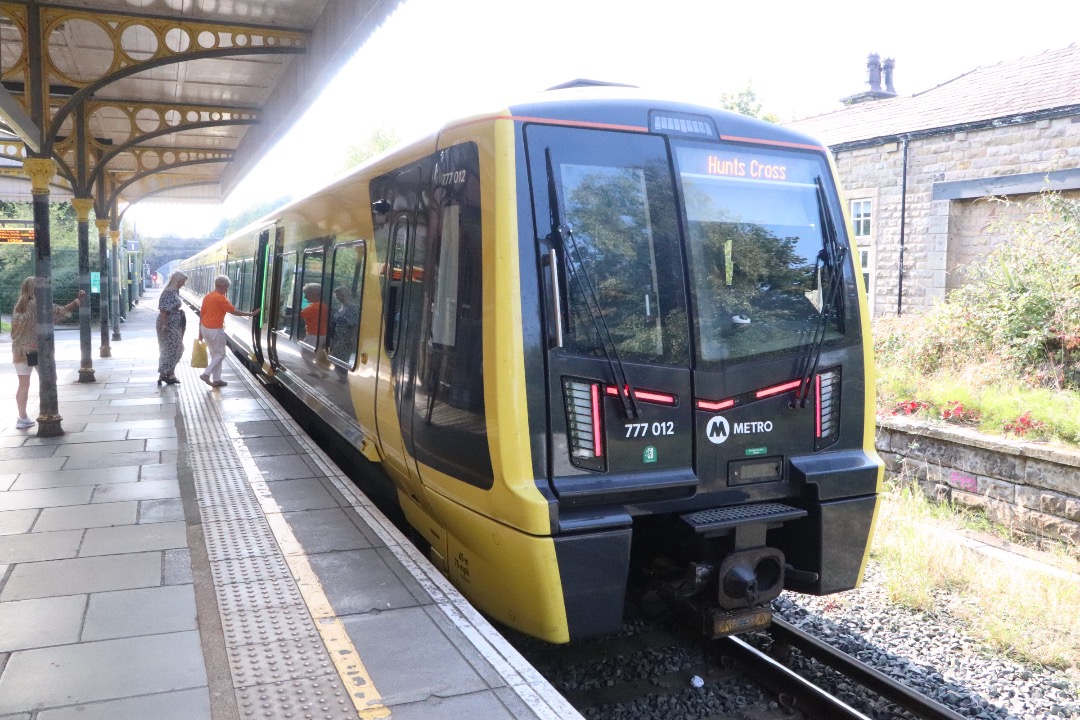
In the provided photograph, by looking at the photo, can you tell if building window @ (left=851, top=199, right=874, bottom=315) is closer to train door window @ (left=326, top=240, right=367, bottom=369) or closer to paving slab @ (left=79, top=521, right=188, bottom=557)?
train door window @ (left=326, top=240, right=367, bottom=369)

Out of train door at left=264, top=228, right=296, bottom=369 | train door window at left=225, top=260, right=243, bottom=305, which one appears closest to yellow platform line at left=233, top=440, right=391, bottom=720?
train door at left=264, top=228, right=296, bottom=369

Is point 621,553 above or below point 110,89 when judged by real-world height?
below

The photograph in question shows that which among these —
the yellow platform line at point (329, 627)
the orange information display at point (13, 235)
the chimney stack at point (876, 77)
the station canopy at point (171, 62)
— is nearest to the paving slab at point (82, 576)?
the yellow platform line at point (329, 627)

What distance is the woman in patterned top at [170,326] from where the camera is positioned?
12492mm

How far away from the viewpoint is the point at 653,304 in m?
4.17

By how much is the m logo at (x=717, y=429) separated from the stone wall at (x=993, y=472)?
166 inches

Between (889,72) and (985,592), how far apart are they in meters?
22.1

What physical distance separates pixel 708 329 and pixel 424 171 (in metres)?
1.75

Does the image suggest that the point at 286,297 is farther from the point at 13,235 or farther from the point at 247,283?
the point at 13,235

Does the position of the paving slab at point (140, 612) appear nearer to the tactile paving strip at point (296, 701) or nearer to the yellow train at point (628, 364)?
the tactile paving strip at point (296, 701)

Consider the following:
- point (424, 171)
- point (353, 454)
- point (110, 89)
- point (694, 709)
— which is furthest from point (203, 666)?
point (110, 89)

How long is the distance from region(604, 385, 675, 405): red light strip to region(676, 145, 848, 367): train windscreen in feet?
0.90

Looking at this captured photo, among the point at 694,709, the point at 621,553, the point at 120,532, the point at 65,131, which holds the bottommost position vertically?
the point at 694,709

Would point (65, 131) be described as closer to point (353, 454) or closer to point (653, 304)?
point (353, 454)
